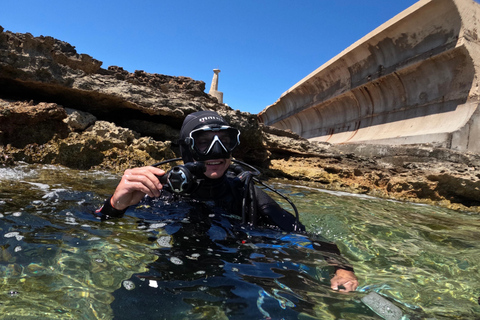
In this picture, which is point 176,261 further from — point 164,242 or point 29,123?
point 29,123

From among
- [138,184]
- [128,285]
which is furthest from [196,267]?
[138,184]

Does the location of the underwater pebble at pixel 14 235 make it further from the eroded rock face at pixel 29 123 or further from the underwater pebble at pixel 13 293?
the eroded rock face at pixel 29 123

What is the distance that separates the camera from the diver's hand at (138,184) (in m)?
1.80

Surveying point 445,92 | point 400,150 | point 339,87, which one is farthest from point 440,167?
point 339,87

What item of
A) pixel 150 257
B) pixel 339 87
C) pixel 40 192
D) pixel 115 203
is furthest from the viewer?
pixel 339 87

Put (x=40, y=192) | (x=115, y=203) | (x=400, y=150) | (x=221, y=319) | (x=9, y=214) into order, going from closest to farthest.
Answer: (x=221, y=319), (x=115, y=203), (x=9, y=214), (x=40, y=192), (x=400, y=150)

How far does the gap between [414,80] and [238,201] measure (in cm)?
717

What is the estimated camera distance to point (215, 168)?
2.51 m

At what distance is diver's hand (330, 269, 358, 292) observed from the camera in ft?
5.50

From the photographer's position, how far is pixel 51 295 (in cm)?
135

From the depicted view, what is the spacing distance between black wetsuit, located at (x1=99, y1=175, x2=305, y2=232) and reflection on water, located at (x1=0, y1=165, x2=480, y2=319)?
159mm

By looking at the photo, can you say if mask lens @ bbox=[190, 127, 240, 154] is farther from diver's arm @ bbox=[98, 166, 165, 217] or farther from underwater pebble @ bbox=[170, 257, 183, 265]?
underwater pebble @ bbox=[170, 257, 183, 265]

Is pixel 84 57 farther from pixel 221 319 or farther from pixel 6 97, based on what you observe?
pixel 221 319

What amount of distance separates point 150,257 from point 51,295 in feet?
1.82
